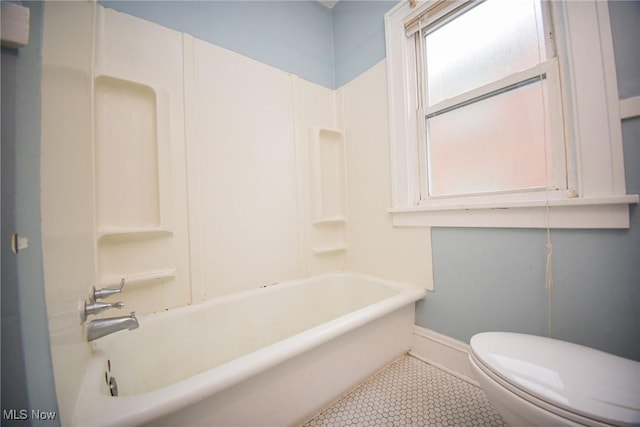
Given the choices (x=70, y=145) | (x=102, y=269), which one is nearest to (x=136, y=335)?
(x=102, y=269)

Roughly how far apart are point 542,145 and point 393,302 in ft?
3.28

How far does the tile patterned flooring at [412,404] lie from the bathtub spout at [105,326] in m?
0.82

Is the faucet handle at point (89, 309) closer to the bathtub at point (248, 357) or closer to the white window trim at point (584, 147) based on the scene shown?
the bathtub at point (248, 357)

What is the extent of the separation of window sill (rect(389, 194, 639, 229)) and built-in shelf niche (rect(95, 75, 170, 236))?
1.44 metres

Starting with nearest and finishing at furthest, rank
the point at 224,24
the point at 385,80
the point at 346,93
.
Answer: the point at 224,24
the point at 385,80
the point at 346,93

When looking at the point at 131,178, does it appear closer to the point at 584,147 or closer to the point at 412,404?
the point at 412,404

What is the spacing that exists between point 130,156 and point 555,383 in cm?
176

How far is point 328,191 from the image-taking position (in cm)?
177

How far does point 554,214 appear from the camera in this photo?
0.89 m

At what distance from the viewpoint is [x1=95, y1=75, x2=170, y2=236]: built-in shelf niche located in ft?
3.23

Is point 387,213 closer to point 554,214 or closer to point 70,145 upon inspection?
point 554,214

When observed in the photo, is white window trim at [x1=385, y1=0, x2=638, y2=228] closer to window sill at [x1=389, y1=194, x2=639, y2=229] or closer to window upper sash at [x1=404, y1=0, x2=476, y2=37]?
window sill at [x1=389, y1=194, x2=639, y2=229]

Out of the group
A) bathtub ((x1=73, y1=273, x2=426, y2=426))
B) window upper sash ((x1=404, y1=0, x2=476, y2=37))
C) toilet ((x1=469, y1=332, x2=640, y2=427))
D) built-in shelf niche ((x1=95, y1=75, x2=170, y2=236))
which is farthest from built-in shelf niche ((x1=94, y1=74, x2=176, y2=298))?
window upper sash ((x1=404, y1=0, x2=476, y2=37))

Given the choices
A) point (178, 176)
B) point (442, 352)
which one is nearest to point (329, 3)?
point (178, 176)
